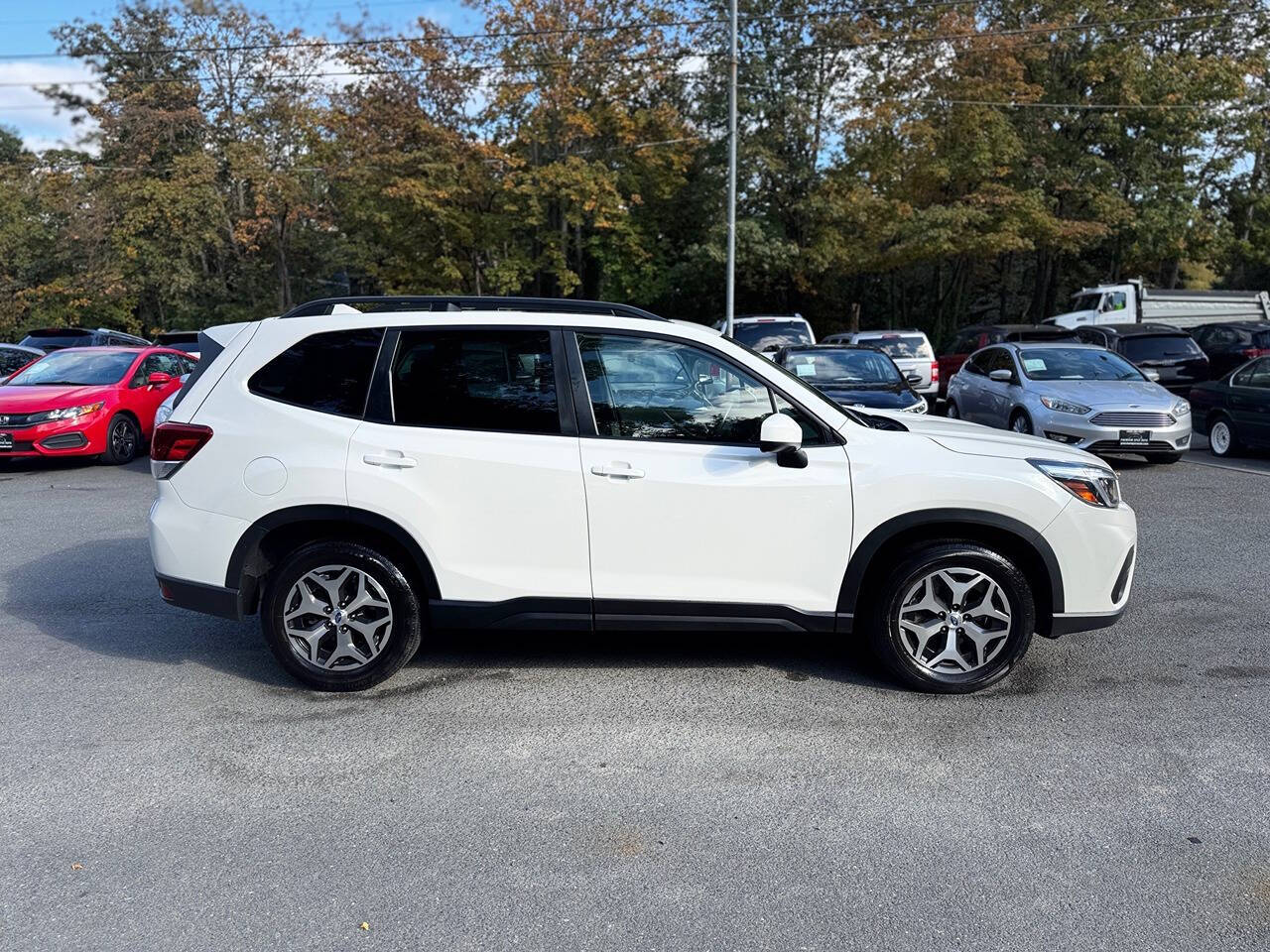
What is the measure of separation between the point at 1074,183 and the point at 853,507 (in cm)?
2988

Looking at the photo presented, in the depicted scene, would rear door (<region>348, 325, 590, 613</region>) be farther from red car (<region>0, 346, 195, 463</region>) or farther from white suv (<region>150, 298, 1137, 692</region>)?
red car (<region>0, 346, 195, 463</region>)

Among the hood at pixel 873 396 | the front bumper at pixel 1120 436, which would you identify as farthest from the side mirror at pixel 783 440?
the front bumper at pixel 1120 436

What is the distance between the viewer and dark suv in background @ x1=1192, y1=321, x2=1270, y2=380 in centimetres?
1952

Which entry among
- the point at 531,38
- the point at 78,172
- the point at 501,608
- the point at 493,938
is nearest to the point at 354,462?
the point at 501,608

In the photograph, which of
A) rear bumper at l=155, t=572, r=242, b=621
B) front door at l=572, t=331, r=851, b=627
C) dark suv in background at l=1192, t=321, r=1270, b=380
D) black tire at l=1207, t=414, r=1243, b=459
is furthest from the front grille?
dark suv in background at l=1192, t=321, r=1270, b=380

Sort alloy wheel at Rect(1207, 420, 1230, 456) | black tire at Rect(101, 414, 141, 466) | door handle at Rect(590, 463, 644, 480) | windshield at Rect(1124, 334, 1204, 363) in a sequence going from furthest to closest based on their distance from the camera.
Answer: windshield at Rect(1124, 334, 1204, 363), alloy wheel at Rect(1207, 420, 1230, 456), black tire at Rect(101, 414, 141, 466), door handle at Rect(590, 463, 644, 480)

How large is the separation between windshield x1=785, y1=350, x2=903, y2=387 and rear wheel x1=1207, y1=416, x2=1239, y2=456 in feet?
14.4

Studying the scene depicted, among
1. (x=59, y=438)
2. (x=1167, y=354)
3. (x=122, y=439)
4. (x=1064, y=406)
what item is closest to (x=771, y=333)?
(x=1167, y=354)

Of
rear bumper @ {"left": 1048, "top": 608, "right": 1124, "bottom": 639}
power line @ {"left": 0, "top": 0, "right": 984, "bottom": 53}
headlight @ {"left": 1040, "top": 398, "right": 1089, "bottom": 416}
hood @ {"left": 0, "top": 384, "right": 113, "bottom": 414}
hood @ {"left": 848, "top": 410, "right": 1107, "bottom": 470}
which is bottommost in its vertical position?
headlight @ {"left": 1040, "top": 398, "right": 1089, "bottom": 416}

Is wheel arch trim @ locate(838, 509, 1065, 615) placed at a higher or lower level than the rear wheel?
higher

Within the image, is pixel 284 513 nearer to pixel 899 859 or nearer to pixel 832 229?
pixel 899 859

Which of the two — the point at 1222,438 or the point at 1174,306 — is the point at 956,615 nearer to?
the point at 1222,438

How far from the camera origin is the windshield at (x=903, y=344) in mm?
18984

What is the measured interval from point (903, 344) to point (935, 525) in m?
15.5
